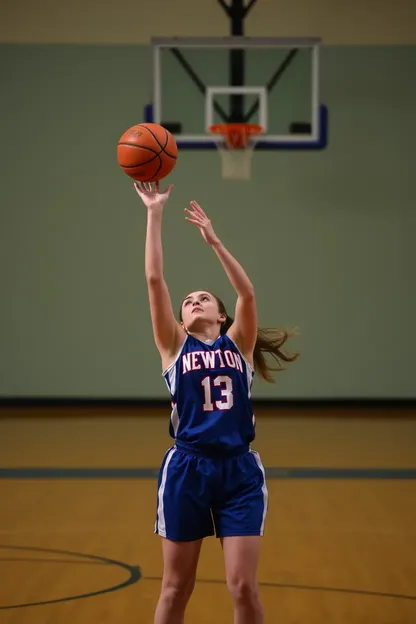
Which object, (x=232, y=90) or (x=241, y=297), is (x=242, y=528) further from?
(x=232, y=90)

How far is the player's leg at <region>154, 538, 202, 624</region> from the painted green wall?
859cm

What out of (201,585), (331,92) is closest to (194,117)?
(331,92)

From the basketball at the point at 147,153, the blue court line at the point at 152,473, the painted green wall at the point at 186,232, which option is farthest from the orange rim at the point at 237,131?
the basketball at the point at 147,153

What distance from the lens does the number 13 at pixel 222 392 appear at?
381cm

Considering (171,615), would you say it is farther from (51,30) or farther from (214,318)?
(51,30)

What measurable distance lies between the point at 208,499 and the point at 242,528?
→ 178 mm

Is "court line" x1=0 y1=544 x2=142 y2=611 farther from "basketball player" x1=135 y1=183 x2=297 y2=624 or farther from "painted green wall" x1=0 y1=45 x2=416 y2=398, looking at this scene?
"painted green wall" x1=0 y1=45 x2=416 y2=398

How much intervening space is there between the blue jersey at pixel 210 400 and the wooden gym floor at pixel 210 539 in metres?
1.27

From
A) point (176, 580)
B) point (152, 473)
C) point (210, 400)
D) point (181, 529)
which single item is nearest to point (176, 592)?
point (176, 580)

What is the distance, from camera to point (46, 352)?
12.4 metres

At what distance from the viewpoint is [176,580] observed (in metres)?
3.70

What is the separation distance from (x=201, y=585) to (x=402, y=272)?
25.5 feet

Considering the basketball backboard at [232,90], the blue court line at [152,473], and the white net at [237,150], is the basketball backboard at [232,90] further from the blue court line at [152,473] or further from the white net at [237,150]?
the blue court line at [152,473]

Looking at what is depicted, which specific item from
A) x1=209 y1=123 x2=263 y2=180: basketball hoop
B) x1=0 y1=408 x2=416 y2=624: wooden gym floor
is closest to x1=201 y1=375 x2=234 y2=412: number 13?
x1=0 y1=408 x2=416 y2=624: wooden gym floor
